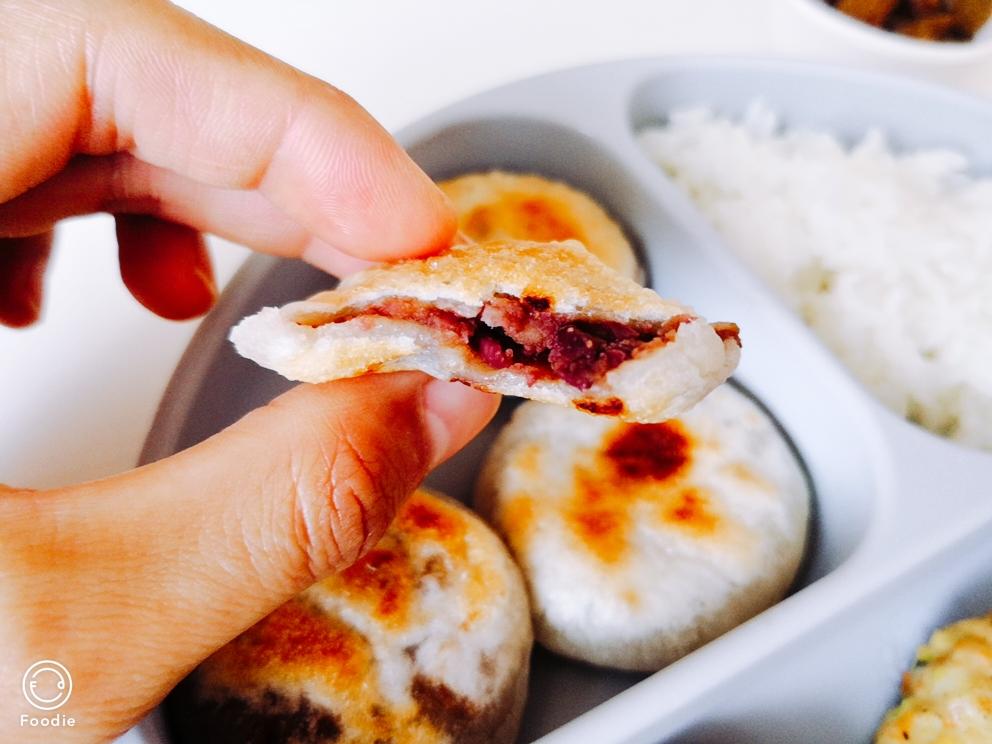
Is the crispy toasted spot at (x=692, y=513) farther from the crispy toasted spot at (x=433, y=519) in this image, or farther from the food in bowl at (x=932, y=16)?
the food in bowl at (x=932, y=16)

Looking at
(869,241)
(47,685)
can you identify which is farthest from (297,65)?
(47,685)

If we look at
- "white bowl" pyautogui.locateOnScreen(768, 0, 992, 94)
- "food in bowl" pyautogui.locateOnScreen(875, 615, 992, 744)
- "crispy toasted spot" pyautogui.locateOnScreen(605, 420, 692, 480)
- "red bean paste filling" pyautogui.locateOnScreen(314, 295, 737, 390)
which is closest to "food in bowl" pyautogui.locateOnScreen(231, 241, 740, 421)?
"red bean paste filling" pyautogui.locateOnScreen(314, 295, 737, 390)

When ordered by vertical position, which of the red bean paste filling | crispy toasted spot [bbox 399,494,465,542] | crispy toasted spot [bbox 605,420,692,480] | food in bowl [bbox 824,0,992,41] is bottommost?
crispy toasted spot [bbox 399,494,465,542]

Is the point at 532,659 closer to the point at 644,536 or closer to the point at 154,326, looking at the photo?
the point at 644,536

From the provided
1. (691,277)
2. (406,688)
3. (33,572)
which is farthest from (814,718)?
(33,572)

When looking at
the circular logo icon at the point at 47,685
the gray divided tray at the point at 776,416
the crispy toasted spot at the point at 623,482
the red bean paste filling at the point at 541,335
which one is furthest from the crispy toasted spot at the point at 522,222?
the circular logo icon at the point at 47,685

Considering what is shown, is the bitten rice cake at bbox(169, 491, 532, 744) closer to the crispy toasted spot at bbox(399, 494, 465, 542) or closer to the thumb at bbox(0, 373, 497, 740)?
the crispy toasted spot at bbox(399, 494, 465, 542)
